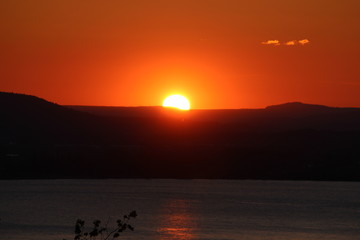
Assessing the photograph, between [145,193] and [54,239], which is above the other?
[145,193]

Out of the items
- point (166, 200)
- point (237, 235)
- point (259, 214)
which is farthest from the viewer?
point (166, 200)

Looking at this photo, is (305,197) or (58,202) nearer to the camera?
(58,202)

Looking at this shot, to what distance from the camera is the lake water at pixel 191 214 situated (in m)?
90.2

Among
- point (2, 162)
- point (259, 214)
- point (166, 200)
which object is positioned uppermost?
point (2, 162)

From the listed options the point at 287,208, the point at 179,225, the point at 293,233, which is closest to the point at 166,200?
the point at 287,208

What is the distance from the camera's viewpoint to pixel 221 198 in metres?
154

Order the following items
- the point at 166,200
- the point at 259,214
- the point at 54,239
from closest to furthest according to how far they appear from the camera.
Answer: the point at 54,239, the point at 259,214, the point at 166,200

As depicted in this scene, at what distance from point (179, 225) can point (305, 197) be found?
66.4 m

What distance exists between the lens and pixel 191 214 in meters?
115

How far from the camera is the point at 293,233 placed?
92438 mm

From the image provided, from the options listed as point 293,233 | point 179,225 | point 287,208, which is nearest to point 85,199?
point 287,208

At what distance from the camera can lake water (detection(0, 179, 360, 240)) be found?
90188mm

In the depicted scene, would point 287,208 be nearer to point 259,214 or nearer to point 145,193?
point 259,214

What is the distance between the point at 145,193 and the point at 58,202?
32939mm
